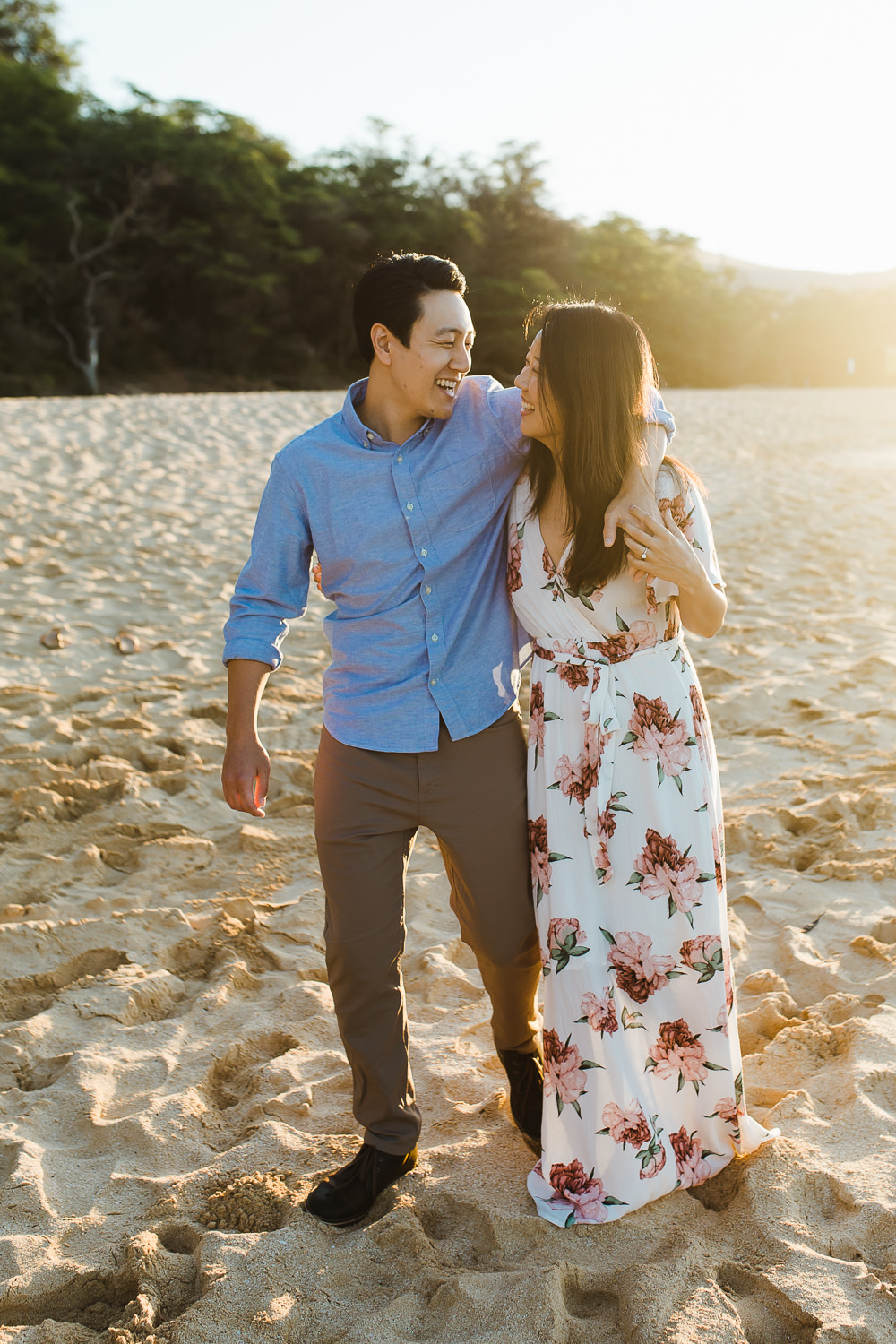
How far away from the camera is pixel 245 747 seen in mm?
2059

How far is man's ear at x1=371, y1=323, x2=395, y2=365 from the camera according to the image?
2076 millimetres

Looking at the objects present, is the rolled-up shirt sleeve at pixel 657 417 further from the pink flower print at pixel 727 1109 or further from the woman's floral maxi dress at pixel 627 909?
the pink flower print at pixel 727 1109

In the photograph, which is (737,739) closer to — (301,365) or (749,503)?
(749,503)

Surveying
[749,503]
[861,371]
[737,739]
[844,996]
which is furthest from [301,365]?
[861,371]

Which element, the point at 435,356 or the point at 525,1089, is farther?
the point at 525,1089

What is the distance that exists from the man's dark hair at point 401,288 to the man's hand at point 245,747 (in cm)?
67

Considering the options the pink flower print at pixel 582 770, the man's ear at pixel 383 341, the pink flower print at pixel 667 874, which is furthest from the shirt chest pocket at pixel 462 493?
the pink flower print at pixel 667 874

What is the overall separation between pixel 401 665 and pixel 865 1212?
1.33 meters

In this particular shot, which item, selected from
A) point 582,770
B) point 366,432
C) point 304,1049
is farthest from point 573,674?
point 304,1049

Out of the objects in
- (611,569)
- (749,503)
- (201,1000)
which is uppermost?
(611,569)

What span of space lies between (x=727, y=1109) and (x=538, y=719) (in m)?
0.86

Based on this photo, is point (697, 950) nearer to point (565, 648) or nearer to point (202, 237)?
point (565, 648)

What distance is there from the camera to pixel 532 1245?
1.94 m

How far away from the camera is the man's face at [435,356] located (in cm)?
203
